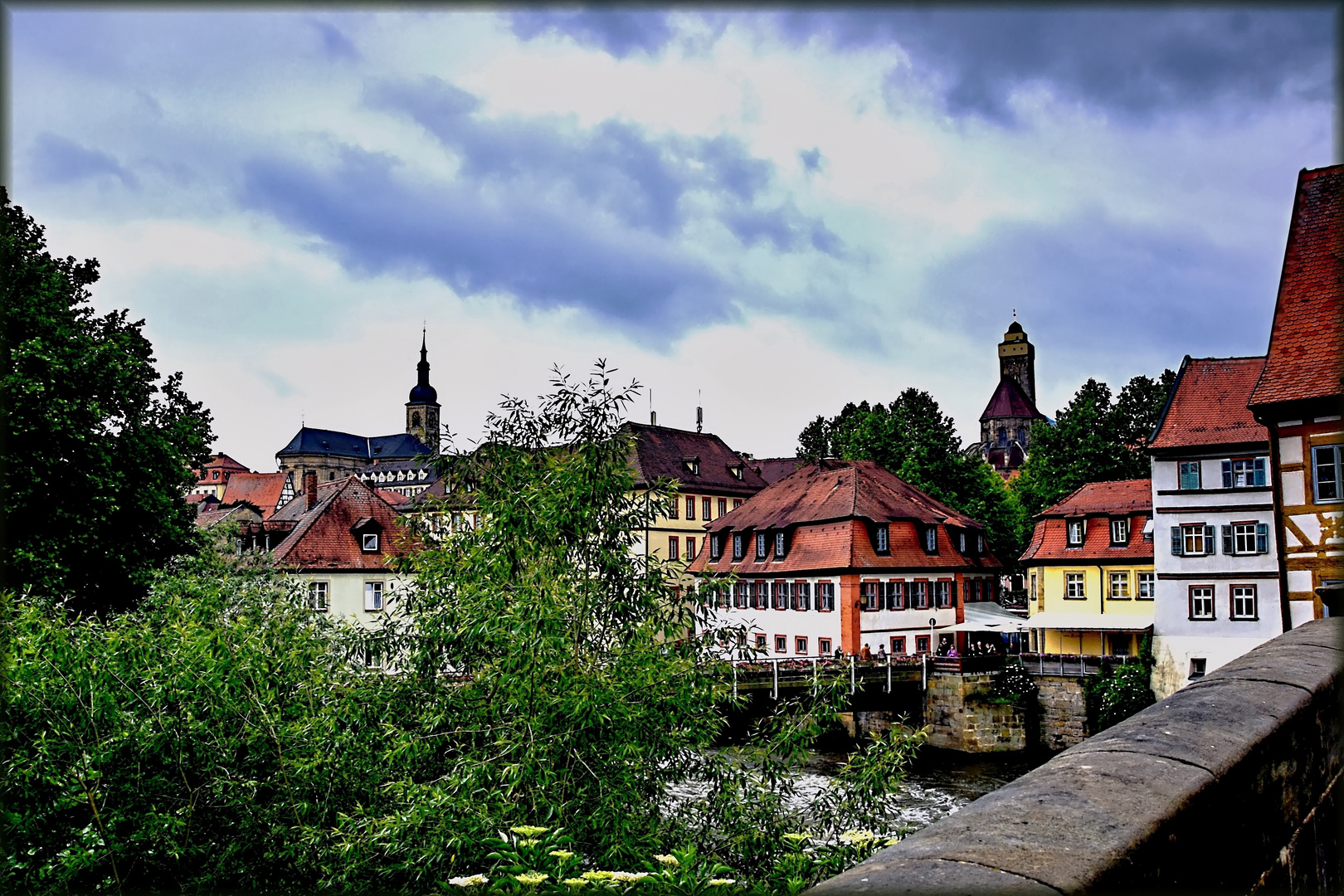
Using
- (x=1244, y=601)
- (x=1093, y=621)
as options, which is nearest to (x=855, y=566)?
(x=1093, y=621)

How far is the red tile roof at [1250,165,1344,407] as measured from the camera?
15078mm

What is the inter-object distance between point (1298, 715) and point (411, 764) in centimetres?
659

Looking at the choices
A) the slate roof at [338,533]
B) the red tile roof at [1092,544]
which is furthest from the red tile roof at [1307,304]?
the slate roof at [338,533]

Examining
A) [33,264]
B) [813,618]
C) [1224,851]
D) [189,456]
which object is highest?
[33,264]

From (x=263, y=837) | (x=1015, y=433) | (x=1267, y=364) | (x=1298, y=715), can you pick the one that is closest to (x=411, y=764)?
(x=263, y=837)

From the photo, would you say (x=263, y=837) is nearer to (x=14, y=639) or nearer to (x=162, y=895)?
(x=162, y=895)

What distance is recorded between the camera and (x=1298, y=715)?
3926mm

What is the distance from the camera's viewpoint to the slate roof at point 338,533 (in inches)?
1688

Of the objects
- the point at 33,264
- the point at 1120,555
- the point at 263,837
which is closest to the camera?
the point at 263,837

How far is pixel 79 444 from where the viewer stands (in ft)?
76.6

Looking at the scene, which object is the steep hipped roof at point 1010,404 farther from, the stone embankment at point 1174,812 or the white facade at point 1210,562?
the stone embankment at point 1174,812

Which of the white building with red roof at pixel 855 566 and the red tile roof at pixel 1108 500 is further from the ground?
the red tile roof at pixel 1108 500

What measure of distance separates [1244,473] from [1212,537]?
2.26 m

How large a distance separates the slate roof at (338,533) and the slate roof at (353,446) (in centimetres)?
13078
